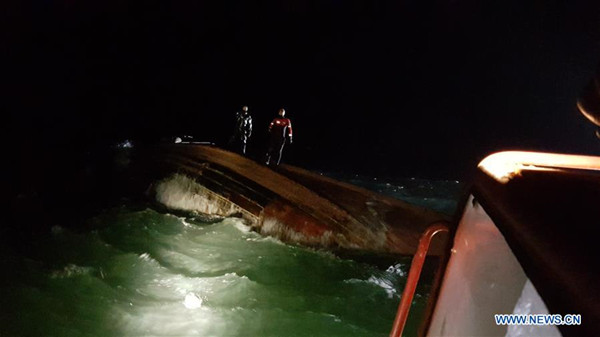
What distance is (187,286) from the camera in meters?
8.48

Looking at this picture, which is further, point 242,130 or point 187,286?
point 242,130

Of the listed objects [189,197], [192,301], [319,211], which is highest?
[319,211]

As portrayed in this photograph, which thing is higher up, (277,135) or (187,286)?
(277,135)

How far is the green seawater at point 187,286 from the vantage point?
7.43 metres

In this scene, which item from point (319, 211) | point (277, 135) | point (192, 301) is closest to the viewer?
point (192, 301)

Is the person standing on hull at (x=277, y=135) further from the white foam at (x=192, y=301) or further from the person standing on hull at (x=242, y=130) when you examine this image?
the white foam at (x=192, y=301)

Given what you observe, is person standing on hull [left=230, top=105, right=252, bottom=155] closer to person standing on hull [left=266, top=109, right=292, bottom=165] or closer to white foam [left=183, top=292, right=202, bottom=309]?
person standing on hull [left=266, top=109, right=292, bottom=165]

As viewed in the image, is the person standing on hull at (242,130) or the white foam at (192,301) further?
the person standing on hull at (242,130)

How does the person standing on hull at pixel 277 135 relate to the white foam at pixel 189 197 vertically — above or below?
above

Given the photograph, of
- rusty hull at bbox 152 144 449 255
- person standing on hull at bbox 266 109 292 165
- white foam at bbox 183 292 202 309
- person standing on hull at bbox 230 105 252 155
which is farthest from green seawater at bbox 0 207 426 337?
person standing on hull at bbox 230 105 252 155

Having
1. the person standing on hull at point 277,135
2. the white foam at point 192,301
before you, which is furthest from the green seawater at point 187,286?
the person standing on hull at point 277,135

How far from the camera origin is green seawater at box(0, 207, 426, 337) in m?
7.43

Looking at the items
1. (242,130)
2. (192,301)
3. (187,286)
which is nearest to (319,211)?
(187,286)

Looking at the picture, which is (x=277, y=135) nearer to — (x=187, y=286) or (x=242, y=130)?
(x=242, y=130)
